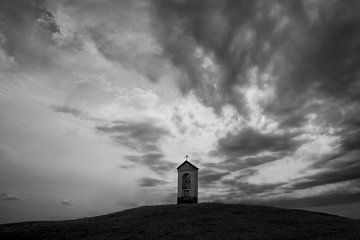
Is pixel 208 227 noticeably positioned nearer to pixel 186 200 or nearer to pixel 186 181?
pixel 186 200

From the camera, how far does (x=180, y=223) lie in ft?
96.0

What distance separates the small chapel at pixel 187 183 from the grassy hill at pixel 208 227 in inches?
258

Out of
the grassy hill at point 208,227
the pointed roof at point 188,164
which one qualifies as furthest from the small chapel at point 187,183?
the grassy hill at point 208,227

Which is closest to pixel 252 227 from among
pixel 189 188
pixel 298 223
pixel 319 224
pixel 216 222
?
pixel 216 222

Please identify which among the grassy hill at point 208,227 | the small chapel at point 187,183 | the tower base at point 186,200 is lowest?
the grassy hill at point 208,227

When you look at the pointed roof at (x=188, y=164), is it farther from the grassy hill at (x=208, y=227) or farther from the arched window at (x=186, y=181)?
the grassy hill at (x=208, y=227)

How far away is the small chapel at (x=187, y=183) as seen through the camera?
4372 cm

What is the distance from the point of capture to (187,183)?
147 feet

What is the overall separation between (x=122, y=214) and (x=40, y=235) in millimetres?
13135

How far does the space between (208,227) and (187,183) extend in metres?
17.4

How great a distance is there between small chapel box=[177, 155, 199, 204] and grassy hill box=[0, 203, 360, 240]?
656 cm

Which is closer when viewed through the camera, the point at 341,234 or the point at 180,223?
the point at 341,234

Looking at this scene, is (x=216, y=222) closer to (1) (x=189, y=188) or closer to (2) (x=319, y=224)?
(2) (x=319, y=224)

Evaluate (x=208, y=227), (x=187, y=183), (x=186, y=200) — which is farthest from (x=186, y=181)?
(x=208, y=227)
